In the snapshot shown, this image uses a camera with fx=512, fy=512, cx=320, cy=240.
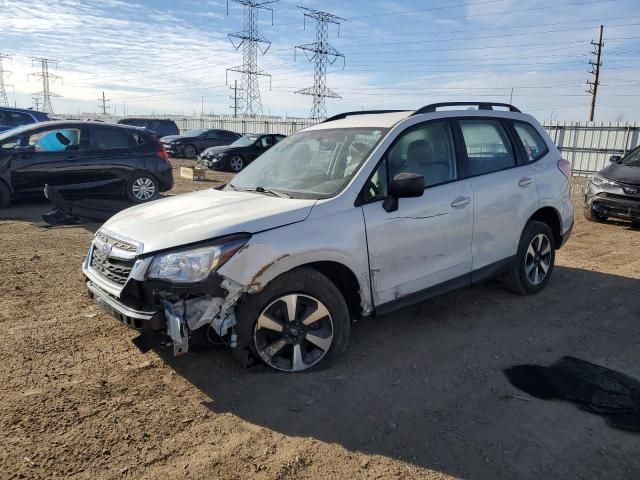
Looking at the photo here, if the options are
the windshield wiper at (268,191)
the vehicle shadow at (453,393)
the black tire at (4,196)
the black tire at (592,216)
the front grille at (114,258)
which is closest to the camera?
the vehicle shadow at (453,393)

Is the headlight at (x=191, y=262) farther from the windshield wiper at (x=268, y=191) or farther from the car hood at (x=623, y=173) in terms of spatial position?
the car hood at (x=623, y=173)

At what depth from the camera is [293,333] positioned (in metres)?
3.51

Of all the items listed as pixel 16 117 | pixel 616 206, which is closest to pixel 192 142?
pixel 16 117

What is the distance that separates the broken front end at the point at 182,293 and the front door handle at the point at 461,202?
194 centimetres

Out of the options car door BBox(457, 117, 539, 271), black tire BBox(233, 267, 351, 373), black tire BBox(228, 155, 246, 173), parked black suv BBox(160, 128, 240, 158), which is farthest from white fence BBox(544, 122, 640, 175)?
black tire BBox(233, 267, 351, 373)

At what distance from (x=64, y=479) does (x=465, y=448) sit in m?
2.10

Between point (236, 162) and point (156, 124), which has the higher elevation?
point (156, 124)

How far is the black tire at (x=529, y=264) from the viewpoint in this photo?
204 inches

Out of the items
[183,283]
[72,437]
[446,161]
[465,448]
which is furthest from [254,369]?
[446,161]

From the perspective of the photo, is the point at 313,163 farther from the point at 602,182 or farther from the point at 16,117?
the point at 16,117

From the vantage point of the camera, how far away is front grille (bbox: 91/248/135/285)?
3.41 metres

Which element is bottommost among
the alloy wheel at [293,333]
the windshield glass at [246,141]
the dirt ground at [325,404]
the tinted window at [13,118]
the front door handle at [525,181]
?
the dirt ground at [325,404]

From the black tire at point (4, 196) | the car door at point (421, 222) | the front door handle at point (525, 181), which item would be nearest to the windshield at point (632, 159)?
the front door handle at point (525, 181)

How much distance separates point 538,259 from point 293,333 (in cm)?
320
